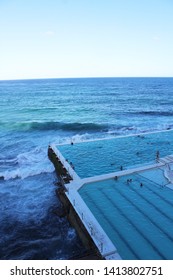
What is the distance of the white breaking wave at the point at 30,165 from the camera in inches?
788

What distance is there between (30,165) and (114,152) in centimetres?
787

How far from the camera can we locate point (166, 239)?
1029cm

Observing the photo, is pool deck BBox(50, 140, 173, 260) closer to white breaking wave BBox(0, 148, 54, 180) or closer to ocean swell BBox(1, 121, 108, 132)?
Answer: white breaking wave BBox(0, 148, 54, 180)

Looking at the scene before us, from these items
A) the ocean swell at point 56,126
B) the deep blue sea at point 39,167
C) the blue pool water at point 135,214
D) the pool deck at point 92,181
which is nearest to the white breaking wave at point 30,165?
the deep blue sea at point 39,167

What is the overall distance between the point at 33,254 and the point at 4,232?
2564mm

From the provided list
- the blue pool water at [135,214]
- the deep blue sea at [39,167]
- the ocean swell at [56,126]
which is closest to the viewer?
the blue pool water at [135,214]

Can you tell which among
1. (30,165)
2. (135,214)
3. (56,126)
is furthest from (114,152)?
(56,126)

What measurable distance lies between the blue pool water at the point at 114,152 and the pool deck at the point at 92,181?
0.77 metres

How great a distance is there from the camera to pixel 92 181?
15.3 m

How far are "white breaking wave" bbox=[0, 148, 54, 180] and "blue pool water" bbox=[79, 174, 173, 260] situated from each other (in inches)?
281

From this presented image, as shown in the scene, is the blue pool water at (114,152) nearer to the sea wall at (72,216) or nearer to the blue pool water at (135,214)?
the sea wall at (72,216)

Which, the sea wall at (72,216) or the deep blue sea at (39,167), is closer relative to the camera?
the sea wall at (72,216)
